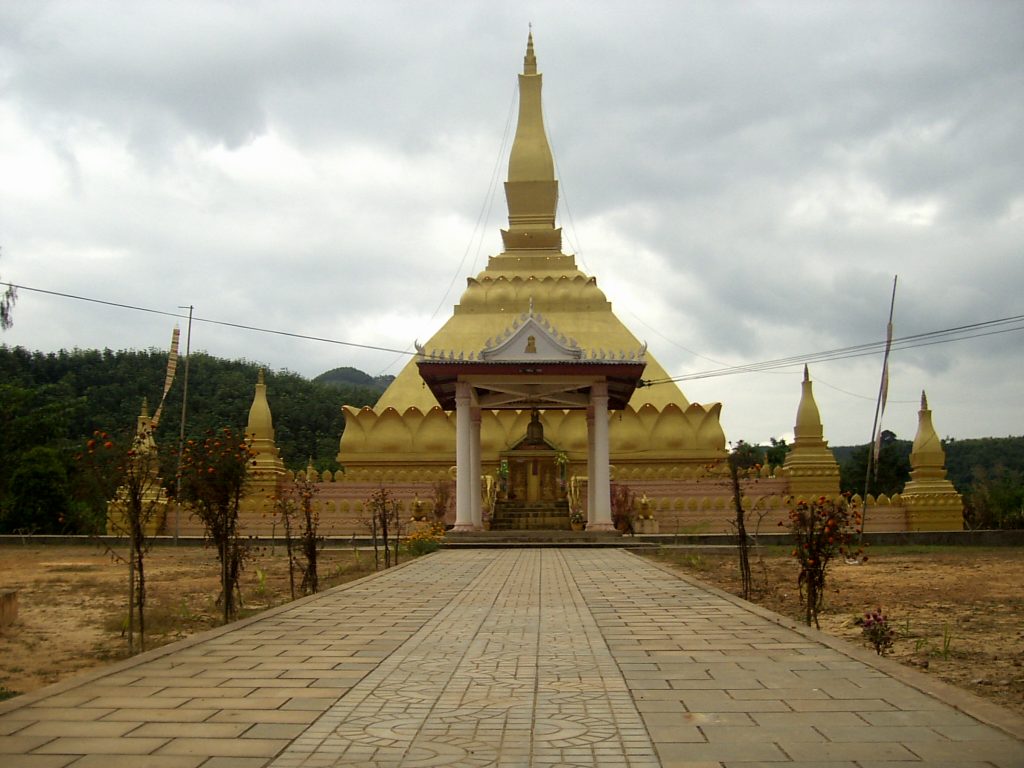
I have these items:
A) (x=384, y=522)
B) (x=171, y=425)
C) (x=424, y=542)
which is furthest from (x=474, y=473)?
(x=171, y=425)

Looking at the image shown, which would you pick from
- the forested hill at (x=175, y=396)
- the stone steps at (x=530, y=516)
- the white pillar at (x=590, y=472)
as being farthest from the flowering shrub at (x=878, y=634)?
the forested hill at (x=175, y=396)

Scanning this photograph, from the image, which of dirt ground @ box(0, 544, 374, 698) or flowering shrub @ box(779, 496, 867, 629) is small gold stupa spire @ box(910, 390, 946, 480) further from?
flowering shrub @ box(779, 496, 867, 629)

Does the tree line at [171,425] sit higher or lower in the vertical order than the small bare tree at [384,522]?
higher

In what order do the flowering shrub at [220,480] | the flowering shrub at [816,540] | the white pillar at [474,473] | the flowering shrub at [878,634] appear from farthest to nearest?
the white pillar at [474,473]
the flowering shrub at [220,480]
the flowering shrub at [816,540]
the flowering shrub at [878,634]

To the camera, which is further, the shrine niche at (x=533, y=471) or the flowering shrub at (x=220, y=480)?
the shrine niche at (x=533, y=471)

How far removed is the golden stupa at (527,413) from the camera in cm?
3522

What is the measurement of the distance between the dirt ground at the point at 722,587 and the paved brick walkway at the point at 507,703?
1250mm

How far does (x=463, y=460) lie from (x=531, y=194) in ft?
59.7

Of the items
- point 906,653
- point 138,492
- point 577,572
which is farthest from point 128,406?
point 906,653

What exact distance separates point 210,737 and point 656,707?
258 centimetres

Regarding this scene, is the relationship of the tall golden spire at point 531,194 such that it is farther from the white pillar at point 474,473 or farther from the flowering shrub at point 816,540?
the flowering shrub at point 816,540

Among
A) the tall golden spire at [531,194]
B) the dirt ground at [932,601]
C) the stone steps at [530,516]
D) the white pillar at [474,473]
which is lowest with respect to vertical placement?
the dirt ground at [932,601]

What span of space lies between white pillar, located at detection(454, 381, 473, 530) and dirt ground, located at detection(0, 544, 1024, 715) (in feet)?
10.5

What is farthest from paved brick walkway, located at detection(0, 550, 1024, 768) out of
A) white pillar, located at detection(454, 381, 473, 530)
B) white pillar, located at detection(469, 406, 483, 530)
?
white pillar, located at detection(469, 406, 483, 530)
